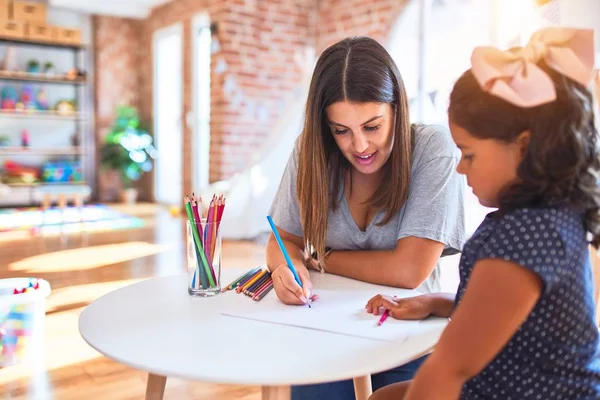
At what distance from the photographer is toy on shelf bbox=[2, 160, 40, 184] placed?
6887mm

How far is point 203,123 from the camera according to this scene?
6.49 meters

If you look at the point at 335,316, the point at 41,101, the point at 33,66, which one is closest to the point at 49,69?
the point at 33,66

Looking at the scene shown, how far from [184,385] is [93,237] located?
3095 mm

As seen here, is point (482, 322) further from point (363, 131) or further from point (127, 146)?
point (127, 146)

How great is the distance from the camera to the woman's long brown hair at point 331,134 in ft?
4.03

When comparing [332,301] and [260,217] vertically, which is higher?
[332,301]

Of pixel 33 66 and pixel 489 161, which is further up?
pixel 33 66

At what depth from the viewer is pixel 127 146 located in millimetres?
7246

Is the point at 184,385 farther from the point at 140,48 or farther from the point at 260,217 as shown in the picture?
the point at 140,48

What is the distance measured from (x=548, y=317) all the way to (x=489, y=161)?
0.72 feet

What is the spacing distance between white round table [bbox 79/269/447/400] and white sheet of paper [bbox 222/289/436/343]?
0.04ft

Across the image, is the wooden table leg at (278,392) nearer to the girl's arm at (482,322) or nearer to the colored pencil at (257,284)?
the girl's arm at (482,322)

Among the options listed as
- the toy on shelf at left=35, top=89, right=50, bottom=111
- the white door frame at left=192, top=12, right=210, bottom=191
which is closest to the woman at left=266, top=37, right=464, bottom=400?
the white door frame at left=192, top=12, right=210, bottom=191

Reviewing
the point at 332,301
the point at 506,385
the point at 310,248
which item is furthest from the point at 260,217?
the point at 506,385
